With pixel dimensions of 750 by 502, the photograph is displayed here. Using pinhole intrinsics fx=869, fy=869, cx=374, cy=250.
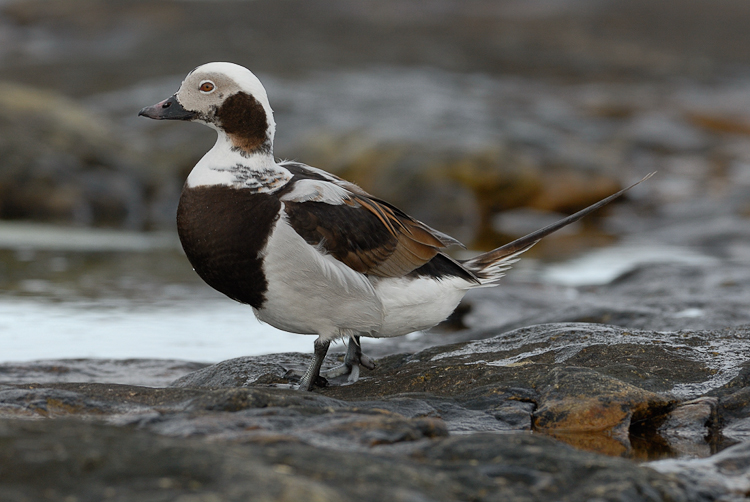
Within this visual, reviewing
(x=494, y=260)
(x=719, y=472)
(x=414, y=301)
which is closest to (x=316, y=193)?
(x=414, y=301)

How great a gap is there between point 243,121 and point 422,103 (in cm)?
1261

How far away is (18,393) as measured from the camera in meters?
3.76

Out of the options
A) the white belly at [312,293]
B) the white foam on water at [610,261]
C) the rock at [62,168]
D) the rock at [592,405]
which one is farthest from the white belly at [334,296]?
the rock at [62,168]

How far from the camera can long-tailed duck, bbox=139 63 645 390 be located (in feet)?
14.3

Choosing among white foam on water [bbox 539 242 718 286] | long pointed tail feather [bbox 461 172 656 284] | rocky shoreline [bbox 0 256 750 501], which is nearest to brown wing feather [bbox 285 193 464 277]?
long pointed tail feather [bbox 461 172 656 284]

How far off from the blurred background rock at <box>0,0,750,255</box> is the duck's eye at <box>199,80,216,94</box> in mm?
7056

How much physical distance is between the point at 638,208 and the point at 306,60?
42.8 ft

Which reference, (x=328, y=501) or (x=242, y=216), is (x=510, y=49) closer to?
(x=242, y=216)

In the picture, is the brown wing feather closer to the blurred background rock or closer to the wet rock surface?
the wet rock surface

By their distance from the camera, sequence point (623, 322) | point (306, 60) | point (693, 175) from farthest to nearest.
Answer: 1. point (306, 60)
2. point (693, 175)
3. point (623, 322)

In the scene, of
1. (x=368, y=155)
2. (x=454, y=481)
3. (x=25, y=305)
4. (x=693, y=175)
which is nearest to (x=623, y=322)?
(x=454, y=481)

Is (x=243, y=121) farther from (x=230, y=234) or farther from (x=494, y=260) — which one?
(x=494, y=260)

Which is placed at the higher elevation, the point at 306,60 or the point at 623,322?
the point at 306,60

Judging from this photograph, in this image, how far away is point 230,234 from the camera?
4.34 metres
